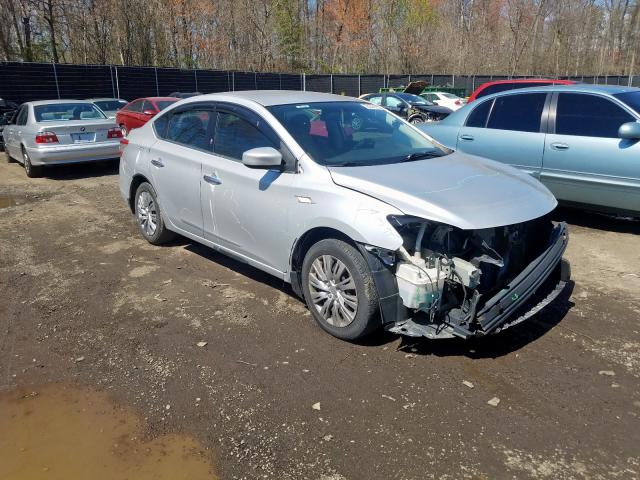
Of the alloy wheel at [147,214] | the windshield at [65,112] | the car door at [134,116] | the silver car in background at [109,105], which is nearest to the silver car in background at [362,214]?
the alloy wheel at [147,214]

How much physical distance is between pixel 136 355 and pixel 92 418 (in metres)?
0.71

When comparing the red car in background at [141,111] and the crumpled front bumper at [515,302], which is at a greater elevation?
the red car in background at [141,111]

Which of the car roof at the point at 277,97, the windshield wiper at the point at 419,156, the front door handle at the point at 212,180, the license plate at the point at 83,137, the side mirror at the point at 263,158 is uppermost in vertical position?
the car roof at the point at 277,97

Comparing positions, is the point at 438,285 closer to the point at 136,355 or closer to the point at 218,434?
the point at 218,434

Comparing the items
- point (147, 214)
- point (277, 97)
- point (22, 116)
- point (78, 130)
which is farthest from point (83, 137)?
point (277, 97)

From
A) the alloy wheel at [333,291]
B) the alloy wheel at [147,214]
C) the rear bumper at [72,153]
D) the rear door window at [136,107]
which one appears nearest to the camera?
the alloy wheel at [333,291]

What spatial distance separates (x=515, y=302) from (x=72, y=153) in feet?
31.7

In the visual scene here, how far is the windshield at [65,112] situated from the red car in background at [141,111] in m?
3.38

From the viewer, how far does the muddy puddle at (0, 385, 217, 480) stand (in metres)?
2.72

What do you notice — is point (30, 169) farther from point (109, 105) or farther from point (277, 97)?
point (277, 97)

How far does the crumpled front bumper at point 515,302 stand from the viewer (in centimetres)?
333

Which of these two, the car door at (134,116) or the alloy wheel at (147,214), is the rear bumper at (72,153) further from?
the alloy wheel at (147,214)

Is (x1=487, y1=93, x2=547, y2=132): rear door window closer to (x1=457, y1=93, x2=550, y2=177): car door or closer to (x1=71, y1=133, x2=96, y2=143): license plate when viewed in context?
(x1=457, y1=93, x2=550, y2=177): car door

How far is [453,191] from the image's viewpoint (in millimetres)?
3678
